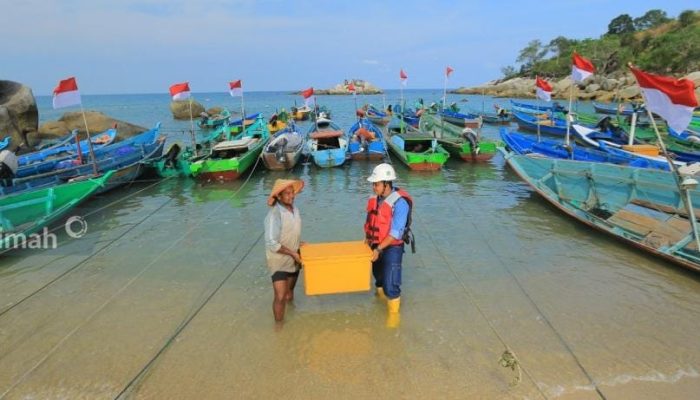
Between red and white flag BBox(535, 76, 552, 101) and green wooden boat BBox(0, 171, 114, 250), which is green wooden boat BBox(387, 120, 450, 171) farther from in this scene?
green wooden boat BBox(0, 171, 114, 250)

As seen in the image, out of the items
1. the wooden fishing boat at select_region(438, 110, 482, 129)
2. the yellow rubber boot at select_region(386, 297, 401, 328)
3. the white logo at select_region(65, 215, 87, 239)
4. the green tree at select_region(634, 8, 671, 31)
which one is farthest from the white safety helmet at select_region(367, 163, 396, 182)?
the green tree at select_region(634, 8, 671, 31)

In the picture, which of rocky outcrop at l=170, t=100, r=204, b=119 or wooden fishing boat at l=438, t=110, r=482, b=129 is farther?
rocky outcrop at l=170, t=100, r=204, b=119

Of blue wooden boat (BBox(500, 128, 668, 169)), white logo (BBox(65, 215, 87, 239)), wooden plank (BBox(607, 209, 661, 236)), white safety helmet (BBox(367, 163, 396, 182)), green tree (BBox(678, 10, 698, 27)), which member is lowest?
white logo (BBox(65, 215, 87, 239))

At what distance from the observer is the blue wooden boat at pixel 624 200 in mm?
7227

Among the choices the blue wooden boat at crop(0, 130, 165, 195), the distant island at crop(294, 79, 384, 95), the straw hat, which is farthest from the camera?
the distant island at crop(294, 79, 384, 95)

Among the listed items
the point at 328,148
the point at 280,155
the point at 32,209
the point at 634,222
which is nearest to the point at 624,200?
the point at 634,222

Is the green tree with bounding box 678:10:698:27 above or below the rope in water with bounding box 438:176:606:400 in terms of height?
above

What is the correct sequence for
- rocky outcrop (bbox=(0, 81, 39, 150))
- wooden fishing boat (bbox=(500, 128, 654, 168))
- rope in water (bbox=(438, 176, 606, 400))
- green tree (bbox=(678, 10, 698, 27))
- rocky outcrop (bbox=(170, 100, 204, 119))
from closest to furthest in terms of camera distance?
rope in water (bbox=(438, 176, 606, 400)), wooden fishing boat (bbox=(500, 128, 654, 168)), rocky outcrop (bbox=(0, 81, 39, 150)), rocky outcrop (bbox=(170, 100, 204, 119)), green tree (bbox=(678, 10, 698, 27))

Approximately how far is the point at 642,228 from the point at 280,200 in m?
7.21

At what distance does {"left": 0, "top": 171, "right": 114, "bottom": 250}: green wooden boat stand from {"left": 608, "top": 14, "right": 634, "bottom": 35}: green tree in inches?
3904

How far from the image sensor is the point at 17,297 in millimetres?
6504

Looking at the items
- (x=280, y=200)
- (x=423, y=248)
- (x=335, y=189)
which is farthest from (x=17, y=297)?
(x=335, y=189)

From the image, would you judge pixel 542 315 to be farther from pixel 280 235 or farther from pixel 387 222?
pixel 280 235

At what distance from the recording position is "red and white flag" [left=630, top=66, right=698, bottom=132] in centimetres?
535
